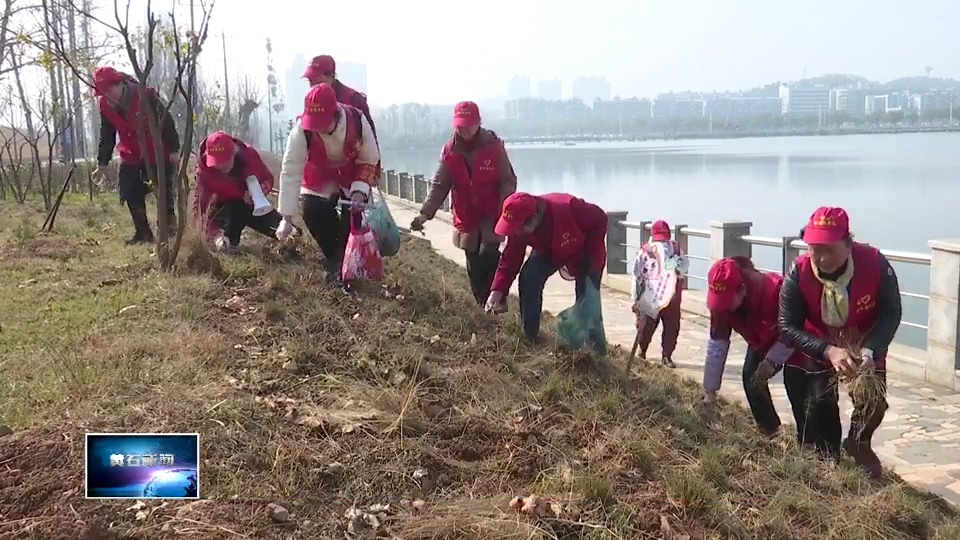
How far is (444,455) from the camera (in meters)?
3.29

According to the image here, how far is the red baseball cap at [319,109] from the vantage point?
5.23m

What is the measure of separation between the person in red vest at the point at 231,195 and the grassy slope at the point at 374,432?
161 centimetres

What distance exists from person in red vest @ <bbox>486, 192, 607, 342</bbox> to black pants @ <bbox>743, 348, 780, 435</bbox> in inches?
41.1

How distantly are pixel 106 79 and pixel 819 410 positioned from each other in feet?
18.4

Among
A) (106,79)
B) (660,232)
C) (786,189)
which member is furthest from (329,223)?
(786,189)

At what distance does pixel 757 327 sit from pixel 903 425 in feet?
4.41

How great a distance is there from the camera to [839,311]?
3879 millimetres

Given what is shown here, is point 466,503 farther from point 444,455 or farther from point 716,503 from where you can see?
point 716,503

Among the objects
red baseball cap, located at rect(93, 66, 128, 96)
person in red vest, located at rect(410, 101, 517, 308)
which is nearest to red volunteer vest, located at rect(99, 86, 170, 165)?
red baseball cap, located at rect(93, 66, 128, 96)

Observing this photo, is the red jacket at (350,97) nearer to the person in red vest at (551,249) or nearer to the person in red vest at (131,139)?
the person in red vest at (131,139)

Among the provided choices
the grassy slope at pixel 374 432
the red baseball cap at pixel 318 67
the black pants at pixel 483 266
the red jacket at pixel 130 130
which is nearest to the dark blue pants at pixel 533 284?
the grassy slope at pixel 374 432

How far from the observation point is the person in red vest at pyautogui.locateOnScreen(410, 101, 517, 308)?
5797 mm

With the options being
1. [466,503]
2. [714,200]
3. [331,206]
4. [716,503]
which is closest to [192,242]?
[331,206]

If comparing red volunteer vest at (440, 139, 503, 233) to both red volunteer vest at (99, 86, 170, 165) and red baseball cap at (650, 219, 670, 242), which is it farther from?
red volunteer vest at (99, 86, 170, 165)
